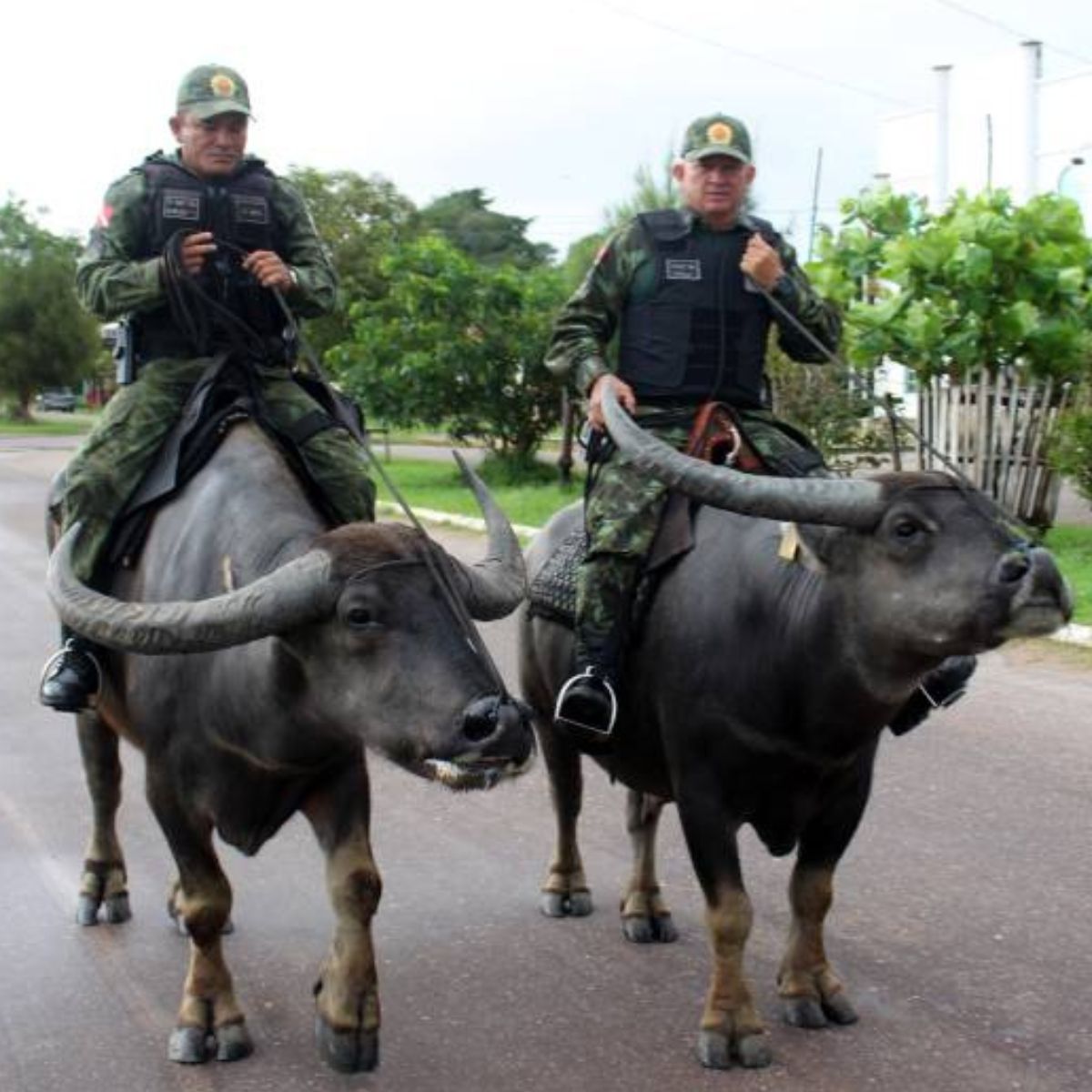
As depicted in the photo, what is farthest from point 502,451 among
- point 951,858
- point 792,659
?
point 792,659

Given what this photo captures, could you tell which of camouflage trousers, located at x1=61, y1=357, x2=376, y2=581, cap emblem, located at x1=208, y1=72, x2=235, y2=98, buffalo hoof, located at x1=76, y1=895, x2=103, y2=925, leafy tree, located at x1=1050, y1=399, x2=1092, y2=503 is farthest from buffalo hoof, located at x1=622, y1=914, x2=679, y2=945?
leafy tree, located at x1=1050, y1=399, x2=1092, y2=503

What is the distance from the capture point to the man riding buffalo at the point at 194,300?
5.09m

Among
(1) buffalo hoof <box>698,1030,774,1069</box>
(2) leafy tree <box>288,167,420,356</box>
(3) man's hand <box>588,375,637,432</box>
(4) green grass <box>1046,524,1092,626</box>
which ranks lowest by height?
(1) buffalo hoof <box>698,1030,774,1069</box>

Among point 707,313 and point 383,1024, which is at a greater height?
point 707,313

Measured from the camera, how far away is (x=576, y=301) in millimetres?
5445

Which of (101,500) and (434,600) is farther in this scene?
(101,500)

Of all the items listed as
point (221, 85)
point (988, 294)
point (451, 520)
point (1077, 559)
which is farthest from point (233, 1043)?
point (451, 520)

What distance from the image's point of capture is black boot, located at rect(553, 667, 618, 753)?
15.7 feet

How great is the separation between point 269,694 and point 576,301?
2.04 m

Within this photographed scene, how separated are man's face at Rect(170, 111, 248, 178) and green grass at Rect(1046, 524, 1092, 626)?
20.9 ft

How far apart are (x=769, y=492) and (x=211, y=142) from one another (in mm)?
2465

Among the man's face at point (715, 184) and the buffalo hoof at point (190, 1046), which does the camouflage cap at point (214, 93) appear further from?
the buffalo hoof at point (190, 1046)

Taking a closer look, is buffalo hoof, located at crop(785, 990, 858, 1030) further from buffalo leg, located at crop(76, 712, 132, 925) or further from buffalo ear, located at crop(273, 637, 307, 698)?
buffalo leg, located at crop(76, 712, 132, 925)

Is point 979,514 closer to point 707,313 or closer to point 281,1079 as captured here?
point 707,313
